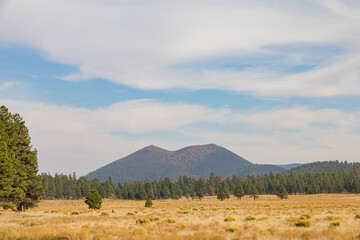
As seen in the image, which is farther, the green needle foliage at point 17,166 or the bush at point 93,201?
the bush at point 93,201

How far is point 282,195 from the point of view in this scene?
88188 mm

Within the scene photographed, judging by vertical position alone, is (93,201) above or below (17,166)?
below

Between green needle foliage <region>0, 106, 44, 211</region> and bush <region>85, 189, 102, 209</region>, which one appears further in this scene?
bush <region>85, 189, 102, 209</region>

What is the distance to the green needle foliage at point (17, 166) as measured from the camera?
29828mm

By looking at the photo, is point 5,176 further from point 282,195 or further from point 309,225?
point 282,195

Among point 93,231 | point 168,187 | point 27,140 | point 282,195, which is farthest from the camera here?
point 168,187

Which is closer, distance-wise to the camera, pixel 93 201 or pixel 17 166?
pixel 17 166

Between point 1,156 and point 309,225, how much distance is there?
91.8 feet

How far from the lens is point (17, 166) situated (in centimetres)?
3581

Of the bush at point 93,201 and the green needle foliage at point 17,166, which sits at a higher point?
the green needle foliage at point 17,166

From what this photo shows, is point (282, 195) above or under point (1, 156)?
under

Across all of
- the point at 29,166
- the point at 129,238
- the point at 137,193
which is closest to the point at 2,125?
the point at 29,166

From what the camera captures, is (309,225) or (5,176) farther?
(5,176)

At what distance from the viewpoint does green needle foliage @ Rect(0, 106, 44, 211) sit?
2983 cm
